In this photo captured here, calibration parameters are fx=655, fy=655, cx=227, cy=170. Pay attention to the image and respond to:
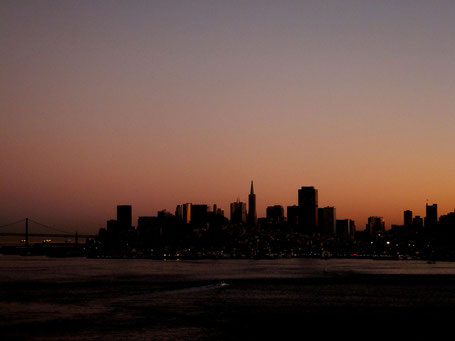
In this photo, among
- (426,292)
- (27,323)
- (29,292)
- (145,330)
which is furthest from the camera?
(426,292)

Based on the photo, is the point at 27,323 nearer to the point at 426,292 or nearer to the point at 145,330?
the point at 145,330

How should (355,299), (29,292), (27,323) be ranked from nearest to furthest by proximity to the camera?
(27,323), (355,299), (29,292)

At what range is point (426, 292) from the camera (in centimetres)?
11194

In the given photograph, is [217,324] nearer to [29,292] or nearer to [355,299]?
[355,299]

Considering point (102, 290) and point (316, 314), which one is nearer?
point (316, 314)

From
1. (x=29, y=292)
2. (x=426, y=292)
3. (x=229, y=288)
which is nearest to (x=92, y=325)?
(x=29, y=292)

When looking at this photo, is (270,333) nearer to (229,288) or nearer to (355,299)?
(355,299)

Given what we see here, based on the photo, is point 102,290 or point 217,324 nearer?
point 217,324

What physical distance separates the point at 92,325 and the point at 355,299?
47583 millimetres

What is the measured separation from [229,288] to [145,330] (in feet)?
192

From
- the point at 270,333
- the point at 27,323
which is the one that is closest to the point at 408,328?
the point at 270,333

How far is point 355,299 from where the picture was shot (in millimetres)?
97750

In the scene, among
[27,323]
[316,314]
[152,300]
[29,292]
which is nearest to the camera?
[27,323]

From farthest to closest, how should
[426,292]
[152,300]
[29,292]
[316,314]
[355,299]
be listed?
[426,292]
[29,292]
[355,299]
[152,300]
[316,314]
